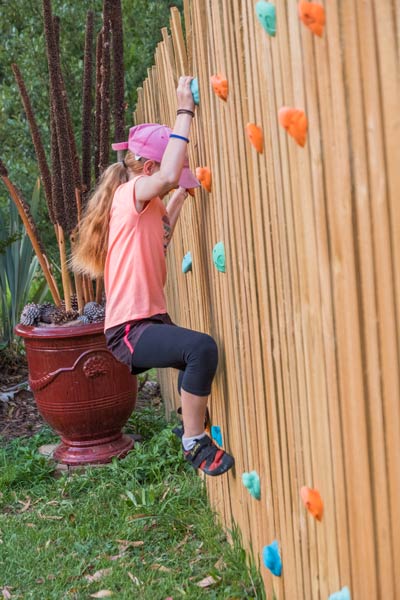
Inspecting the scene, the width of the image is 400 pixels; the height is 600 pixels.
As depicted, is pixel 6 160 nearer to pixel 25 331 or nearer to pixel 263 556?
pixel 25 331

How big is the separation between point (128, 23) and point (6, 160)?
1.71m

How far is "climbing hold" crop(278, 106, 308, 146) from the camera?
5.73 feet

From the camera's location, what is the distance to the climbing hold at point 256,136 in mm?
2078

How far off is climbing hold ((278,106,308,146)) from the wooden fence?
2 centimetres

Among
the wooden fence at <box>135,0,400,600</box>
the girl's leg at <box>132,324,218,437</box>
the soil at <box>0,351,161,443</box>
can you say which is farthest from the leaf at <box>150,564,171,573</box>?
the soil at <box>0,351,161,443</box>

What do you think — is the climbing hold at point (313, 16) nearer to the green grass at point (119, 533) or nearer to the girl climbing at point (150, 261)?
the girl climbing at point (150, 261)


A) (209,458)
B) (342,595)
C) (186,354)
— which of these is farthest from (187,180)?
(342,595)

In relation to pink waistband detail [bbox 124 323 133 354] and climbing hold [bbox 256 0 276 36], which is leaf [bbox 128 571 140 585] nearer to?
pink waistband detail [bbox 124 323 133 354]

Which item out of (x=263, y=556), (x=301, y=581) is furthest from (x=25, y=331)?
(x=301, y=581)

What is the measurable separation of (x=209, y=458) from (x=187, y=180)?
103cm

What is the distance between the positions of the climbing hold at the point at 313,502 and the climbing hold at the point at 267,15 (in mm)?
1108

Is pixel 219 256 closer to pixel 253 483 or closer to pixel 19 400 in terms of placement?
pixel 253 483

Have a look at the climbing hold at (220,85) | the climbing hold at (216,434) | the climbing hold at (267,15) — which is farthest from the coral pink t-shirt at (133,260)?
the climbing hold at (267,15)

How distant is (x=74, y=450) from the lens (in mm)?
4094
